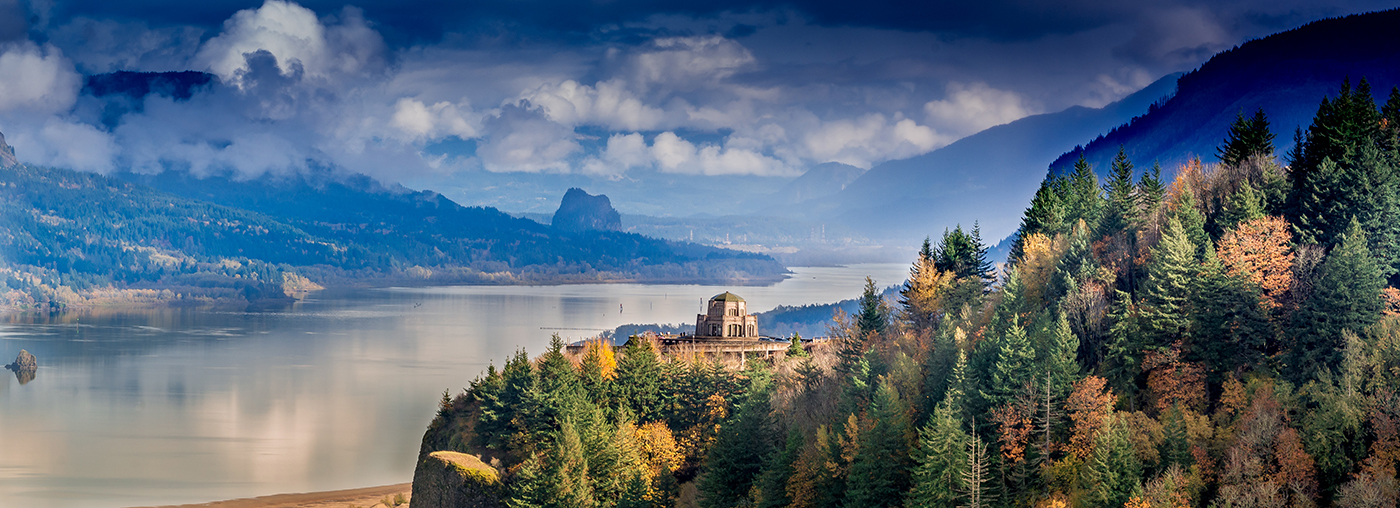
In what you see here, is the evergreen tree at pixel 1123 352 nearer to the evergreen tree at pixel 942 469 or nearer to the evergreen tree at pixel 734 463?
the evergreen tree at pixel 942 469

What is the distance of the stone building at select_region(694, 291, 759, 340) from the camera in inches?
→ 3410

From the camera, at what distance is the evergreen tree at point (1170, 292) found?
43000 millimetres

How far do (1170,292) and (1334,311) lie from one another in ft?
19.2

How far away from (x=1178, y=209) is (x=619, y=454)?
2693 centimetres

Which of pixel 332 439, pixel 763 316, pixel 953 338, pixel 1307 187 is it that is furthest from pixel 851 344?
pixel 763 316

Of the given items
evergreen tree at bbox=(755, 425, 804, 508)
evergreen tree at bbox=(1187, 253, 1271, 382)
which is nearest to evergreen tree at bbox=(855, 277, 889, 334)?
evergreen tree at bbox=(755, 425, 804, 508)

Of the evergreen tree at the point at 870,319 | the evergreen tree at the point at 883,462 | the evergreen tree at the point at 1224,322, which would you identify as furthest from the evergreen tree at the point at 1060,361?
the evergreen tree at the point at 870,319

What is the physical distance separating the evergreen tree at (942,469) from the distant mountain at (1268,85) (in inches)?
3749

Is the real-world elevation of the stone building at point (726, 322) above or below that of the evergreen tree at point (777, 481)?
above

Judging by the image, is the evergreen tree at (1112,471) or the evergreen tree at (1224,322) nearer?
the evergreen tree at (1112,471)

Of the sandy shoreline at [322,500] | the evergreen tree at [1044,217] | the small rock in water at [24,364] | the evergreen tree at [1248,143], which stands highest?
the evergreen tree at [1248,143]

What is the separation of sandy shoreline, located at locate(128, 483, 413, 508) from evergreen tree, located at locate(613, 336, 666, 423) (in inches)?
769

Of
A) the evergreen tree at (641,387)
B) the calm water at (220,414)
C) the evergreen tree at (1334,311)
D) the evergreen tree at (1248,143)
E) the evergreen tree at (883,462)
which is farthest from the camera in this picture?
the calm water at (220,414)

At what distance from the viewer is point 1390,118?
50.9 metres
